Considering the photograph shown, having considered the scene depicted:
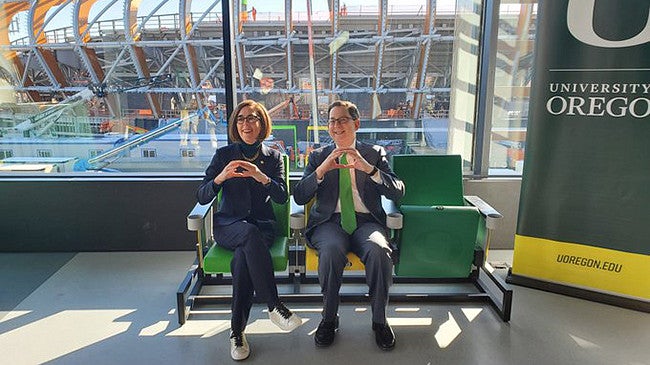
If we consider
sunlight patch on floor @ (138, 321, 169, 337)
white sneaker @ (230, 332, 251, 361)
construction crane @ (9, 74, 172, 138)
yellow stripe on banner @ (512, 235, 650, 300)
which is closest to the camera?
white sneaker @ (230, 332, 251, 361)

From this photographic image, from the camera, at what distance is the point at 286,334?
92.6 inches

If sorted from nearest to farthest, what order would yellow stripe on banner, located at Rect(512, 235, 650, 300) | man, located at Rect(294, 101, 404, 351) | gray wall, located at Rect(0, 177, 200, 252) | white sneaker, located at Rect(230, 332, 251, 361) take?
1. white sneaker, located at Rect(230, 332, 251, 361)
2. man, located at Rect(294, 101, 404, 351)
3. yellow stripe on banner, located at Rect(512, 235, 650, 300)
4. gray wall, located at Rect(0, 177, 200, 252)

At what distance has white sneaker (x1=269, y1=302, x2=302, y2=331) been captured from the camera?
7.30 ft

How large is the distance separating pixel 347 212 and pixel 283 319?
69 cm

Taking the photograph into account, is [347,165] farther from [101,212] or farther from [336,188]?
[101,212]

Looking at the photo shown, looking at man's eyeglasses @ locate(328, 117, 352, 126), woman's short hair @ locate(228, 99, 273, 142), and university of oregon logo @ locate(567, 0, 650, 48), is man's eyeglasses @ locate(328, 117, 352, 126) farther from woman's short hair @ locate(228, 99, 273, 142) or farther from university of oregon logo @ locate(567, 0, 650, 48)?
university of oregon logo @ locate(567, 0, 650, 48)

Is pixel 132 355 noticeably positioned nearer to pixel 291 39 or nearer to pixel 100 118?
pixel 100 118

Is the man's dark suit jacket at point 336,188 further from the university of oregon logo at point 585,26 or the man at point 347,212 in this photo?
the university of oregon logo at point 585,26

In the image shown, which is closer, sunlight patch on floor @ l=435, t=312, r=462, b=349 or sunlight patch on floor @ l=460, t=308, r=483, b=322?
sunlight patch on floor @ l=435, t=312, r=462, b=349

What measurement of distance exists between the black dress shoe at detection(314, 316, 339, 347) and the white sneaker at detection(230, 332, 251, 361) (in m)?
0.36

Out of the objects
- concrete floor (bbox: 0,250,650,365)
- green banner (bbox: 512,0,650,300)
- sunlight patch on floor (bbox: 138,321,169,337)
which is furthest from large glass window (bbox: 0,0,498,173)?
sunlight patch on floor (bbox: 138,321,169,337)

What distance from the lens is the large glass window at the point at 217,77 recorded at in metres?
3.42

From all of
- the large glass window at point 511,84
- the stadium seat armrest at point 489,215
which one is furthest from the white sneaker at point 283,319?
the large glass window at point 511,84

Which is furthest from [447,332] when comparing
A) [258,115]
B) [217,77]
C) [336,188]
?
[217,77]
